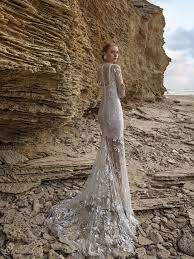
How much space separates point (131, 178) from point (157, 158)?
144 centimetres

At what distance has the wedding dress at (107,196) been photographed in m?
5.97

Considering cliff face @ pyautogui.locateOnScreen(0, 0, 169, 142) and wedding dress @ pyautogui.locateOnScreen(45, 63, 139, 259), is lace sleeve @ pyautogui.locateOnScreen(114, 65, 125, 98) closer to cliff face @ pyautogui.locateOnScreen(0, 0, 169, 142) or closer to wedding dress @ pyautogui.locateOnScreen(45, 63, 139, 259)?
wedding dress @ pyautogui.locateOnScreen(45, 63, 139, 259)

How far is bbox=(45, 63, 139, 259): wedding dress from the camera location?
19.6 ft

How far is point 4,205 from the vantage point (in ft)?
21.6

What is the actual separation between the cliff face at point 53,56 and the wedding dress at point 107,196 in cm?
96

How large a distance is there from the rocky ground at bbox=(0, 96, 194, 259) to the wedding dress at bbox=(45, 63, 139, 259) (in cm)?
23

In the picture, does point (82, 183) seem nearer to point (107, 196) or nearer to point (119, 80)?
point (107, 196)

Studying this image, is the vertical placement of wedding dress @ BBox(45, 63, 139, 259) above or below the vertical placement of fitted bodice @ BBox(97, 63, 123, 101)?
below

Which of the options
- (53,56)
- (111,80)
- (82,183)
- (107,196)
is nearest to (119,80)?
(111,80)

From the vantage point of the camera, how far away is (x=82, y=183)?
750cm

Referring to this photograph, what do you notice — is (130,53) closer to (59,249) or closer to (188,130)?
(188,130)

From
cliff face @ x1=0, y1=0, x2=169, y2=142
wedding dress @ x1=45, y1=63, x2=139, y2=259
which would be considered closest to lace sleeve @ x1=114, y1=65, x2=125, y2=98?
wedding dress @ x1=45, y1=63, x2=139, y2=259

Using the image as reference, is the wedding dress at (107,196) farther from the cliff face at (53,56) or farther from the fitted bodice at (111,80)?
the cliff face at (53,56)

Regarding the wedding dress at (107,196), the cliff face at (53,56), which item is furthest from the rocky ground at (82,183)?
the cliff face at (53,56)
